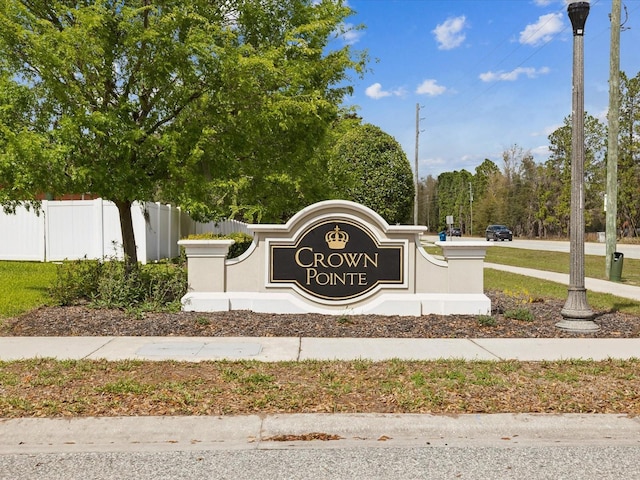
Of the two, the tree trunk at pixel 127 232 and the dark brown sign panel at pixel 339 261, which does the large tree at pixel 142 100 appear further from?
the dark brown sign panel at pixel 339 261

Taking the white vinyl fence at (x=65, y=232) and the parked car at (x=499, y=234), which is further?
the parked car at (x=499, y=234)

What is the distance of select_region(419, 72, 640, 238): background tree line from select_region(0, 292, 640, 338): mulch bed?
49.8 meters

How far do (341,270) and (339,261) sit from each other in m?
0.15

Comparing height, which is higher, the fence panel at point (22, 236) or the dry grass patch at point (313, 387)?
the fence panel at point (22, 236)

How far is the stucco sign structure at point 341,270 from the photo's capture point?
9.14 meters

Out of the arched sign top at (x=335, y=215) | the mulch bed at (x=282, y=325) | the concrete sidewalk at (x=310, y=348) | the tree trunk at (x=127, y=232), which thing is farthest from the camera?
the tree trunk at (x=127, y=232)

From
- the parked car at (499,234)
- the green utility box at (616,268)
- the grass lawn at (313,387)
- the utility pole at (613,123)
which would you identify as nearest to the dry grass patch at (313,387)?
the grass lawn at (313,387)

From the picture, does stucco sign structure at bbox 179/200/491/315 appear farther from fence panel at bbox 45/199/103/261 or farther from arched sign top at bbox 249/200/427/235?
fence panel at bbox 45/199/103/261

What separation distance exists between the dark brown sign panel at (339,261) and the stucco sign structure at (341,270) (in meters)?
0.02

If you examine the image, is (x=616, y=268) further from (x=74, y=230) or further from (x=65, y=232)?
(x=65, y=232)

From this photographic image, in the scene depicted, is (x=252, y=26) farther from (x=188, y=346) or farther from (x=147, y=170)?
(x=188, y=346)

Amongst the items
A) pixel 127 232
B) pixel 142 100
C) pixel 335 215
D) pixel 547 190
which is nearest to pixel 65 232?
pixel 127 232

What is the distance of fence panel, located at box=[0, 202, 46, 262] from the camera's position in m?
18.5

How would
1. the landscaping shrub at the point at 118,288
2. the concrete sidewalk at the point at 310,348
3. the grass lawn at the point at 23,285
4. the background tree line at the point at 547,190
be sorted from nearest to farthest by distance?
the concrete sidewalk at the point at 310,348 → the landscaping shrub at the point at 118,288 → the grass lawn at the point at 23,285 → the background tree line at the point at 547,190
